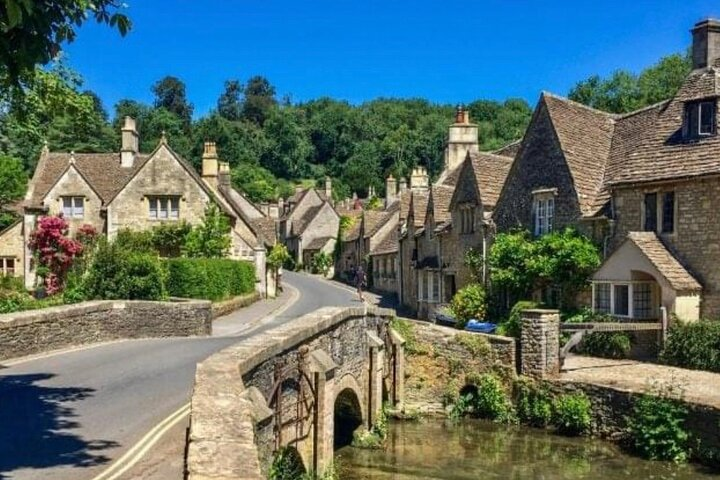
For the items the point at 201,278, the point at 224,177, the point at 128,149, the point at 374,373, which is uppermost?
the point at 128,149

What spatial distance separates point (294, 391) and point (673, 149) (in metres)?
17.8

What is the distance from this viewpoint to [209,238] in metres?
43.0

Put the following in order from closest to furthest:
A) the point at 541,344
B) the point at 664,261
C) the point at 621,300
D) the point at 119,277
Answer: the point at 541,344, the point at 664,261, the point at 621,300, the point at 119,277

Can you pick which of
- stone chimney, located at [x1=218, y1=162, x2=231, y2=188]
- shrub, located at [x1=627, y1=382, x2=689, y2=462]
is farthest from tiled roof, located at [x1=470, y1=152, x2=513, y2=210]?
stone chimney, located at [x1=218, y1=162, x2=231, y2=188]

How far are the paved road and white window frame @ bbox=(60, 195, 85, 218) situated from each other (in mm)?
24549

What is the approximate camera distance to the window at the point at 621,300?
2643cm

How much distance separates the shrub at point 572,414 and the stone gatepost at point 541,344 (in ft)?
3.93

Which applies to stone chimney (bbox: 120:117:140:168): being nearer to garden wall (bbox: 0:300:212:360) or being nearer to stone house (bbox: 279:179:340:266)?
garden wall (bbox: 0:300:212:360)

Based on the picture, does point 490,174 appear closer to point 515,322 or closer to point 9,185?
point 515,322

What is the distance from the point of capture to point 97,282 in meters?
28.2

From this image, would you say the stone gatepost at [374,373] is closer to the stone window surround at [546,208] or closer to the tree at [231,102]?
the stone window surround at [546,208]

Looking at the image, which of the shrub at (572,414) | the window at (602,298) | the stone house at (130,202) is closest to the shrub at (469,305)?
the window at (602,298)

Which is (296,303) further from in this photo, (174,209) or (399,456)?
(399,456)

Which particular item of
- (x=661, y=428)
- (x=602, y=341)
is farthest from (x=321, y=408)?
(x=602, y=341)
